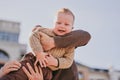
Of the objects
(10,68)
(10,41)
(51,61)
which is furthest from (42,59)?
(10,41)

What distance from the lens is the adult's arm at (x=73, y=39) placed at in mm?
2395

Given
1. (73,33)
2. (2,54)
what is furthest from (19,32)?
(73,33)

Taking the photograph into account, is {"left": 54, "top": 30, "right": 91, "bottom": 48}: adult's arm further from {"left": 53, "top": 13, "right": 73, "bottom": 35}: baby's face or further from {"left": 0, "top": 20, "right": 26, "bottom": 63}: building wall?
{"left": 0, "top": 20, "right": 26, "bottom": 63}: building wall

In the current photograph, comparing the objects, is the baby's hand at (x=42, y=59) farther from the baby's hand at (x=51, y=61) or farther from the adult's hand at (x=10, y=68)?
the adult's hand at (x=10, y=68)

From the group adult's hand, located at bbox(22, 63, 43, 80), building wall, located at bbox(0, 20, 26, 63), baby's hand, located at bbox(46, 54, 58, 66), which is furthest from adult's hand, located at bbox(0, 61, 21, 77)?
building wall, located at bbox(0, 20, 26, 63)

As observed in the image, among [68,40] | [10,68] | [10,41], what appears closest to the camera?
[10,68]

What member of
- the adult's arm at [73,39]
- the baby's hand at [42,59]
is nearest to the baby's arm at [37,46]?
the baby's hand at [42,59]

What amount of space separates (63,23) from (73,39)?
0.13 m

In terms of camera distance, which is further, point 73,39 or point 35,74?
point 73,39

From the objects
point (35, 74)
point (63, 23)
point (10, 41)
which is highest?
point (63, 23)

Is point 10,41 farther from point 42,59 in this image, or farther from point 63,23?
point 42,59

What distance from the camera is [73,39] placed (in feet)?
7.95

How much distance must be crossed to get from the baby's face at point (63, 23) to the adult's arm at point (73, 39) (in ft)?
0.12

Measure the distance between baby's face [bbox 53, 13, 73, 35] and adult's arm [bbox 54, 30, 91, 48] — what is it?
0.04 metres
